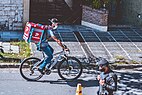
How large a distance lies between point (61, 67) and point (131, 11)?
8.07m

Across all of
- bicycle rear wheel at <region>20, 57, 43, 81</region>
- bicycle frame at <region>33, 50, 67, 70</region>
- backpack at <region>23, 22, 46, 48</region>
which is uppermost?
backpack at <region>23, 22, 46, 48</region>

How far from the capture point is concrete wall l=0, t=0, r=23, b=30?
1591 centimetres

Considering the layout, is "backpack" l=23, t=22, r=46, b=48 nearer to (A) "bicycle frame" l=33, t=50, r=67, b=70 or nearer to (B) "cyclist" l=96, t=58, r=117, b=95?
(A) "bicycle frame" l=33, t=50, r=67, b=70

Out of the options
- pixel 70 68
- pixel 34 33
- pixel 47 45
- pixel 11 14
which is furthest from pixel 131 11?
pixel 34 33

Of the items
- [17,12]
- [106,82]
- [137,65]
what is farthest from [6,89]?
[17,12]

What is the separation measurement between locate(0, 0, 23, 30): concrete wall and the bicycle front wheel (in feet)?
18.0

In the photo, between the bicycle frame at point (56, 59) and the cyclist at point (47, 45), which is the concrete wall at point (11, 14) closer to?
the bicycle frame at point (56, 59)

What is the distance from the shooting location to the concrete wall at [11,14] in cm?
1591

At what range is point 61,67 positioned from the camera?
1113cm

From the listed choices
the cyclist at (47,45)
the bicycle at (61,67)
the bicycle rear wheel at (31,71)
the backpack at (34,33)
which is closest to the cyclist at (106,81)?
the cyclist at (47,45)

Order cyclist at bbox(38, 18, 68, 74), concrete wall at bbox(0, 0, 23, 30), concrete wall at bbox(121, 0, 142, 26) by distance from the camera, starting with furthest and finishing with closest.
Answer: concrete wall at bbox(121, 0, 142, 26), concrete wall at bbox(0, 0, 23, 30), cyclist at bbox(38, 18, 68, 74)

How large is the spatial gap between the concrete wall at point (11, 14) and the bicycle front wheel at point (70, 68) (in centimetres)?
548

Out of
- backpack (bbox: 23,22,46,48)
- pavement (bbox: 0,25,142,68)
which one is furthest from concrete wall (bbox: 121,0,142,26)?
backpack (bbox: 23,22,46,48)

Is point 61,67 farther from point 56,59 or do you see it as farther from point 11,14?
point 11,14
